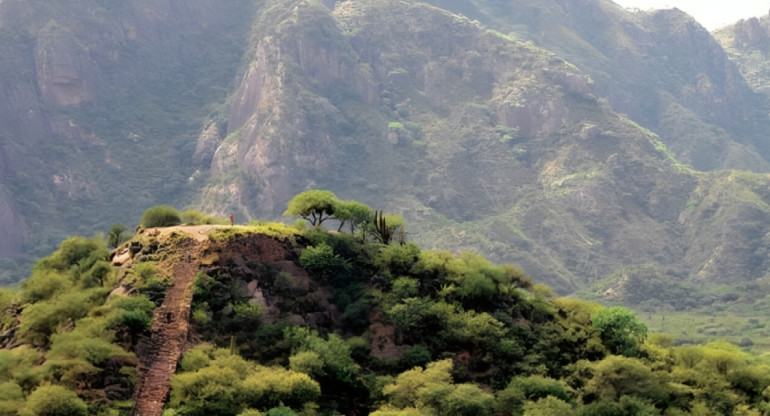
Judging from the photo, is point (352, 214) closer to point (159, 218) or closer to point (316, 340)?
point (159, 218)

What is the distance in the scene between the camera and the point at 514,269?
88625 mm

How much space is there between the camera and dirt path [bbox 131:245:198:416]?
63.9 metres

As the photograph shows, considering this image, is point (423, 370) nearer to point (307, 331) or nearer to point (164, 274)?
point (307, 331)

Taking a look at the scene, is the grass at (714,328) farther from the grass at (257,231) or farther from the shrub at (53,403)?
the shrub at (53,403)

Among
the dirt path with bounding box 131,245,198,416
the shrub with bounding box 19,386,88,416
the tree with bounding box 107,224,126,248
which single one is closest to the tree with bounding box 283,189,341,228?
the dirt path with bounding box 131,245,198,416

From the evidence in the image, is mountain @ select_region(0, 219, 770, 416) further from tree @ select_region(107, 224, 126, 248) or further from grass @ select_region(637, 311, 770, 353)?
grass @ select_region(637, 311, 770, 353)

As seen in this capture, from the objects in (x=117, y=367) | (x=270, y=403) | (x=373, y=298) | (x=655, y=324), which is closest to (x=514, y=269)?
(x=373, y=298)

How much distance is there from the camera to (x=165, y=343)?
68188mm

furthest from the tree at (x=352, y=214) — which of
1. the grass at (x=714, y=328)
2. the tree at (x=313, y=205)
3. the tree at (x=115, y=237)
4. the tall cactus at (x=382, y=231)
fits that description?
the grass at (x=714, y=328)

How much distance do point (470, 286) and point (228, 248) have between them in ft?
67.5

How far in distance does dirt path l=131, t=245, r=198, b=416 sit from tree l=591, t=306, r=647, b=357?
115 feet

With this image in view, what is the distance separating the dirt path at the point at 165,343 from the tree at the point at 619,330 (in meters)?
35.0

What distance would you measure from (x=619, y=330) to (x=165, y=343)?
126ft

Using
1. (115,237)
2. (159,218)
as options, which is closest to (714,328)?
(159,218)
